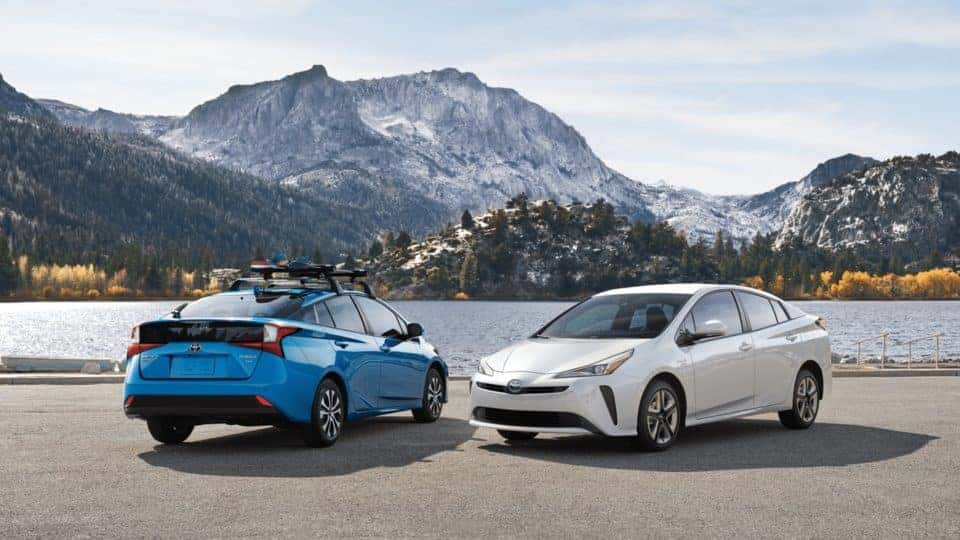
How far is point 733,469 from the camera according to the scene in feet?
34.0

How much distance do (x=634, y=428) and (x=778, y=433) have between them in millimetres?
2893

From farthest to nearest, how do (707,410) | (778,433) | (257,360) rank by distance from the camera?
(778,433)
(707,410)
(257,360)

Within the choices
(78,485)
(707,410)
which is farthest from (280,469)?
(707,410)

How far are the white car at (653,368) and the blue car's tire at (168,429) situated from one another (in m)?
3.29

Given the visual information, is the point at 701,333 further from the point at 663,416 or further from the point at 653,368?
the point at 663,416

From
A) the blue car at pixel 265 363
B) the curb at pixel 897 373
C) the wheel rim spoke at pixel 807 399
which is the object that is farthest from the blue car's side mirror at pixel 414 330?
the curb at pixel 897 373

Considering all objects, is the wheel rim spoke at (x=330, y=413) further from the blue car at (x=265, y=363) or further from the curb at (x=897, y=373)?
the curb at (x=897, y=373)

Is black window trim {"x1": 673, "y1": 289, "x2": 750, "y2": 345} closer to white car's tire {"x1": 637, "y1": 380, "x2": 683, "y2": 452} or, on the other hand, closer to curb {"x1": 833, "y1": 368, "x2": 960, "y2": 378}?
white car's tire {"x1": 637, "y1": 380, "x2": 683, "y2": 452}

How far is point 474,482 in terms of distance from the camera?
31.9 ft

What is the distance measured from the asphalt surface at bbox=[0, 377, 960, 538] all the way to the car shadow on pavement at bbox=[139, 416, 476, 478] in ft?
0.09

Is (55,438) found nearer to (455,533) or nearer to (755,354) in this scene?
(455,533)

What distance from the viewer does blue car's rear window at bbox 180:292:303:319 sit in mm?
11922

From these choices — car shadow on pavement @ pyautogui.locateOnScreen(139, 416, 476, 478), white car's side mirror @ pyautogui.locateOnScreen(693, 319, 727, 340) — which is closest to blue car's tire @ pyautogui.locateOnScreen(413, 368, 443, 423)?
car shadow on pavement @ pyautogui.locateOnScreen(139, 416, 476, 478)

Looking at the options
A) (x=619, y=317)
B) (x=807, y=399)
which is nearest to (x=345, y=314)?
(x=619, y=317)
